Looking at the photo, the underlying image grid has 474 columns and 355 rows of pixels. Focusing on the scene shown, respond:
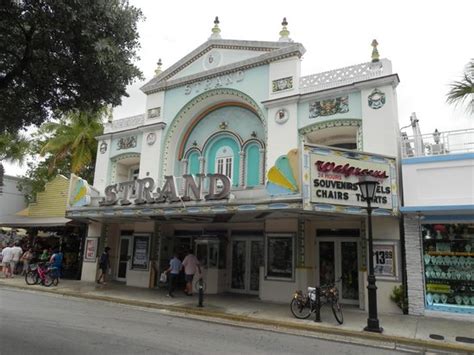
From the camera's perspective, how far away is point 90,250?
20.4 m

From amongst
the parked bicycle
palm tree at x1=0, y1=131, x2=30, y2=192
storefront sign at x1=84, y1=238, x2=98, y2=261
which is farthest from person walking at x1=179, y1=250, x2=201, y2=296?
palm tree at x1=0, y1=131, x2=30, y2=192

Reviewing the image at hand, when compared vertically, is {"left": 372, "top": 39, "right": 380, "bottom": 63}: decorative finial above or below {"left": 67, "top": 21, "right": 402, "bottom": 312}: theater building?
above

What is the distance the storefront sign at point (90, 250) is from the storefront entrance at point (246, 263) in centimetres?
782

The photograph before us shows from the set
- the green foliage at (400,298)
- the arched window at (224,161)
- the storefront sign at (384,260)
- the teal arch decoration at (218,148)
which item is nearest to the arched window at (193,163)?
the teal arch decoration at (218,148)

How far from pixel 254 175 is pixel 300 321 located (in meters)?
7.15

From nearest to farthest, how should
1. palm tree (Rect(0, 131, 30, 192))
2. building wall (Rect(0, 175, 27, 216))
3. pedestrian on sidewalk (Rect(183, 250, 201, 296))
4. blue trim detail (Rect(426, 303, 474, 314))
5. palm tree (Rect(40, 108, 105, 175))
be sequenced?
blue trim detail (Rect(426, 303, 474, 314)) < pedestrian on sidewalk (Rect(183, 250, 201, 296)) < palm tree (Rect(0, 131, 30, 192)) < palm tree (Rect(40, 108, 105, 175)) < building wall (Rect(0, 175, 27, 216))

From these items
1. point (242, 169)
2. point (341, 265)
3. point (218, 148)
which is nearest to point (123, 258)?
point (218, 148)

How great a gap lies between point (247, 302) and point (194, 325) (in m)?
4.03

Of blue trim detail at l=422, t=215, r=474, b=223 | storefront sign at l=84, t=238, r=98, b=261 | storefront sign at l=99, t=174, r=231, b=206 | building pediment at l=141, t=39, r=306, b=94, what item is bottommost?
storefront sign at l=84, t=238, r=98, b=261

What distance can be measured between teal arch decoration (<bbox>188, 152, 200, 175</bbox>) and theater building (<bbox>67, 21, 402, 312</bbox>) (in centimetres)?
9

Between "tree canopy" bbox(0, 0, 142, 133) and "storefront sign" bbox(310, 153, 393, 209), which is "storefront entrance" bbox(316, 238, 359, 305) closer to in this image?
"storefront sign" bbox(310, 153, 393, 209)

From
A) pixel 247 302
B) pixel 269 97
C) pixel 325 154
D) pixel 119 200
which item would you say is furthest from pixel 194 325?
pixel 269 97

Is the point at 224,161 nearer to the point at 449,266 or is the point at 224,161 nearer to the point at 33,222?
the point at 449,266

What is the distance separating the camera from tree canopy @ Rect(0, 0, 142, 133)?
7176 mm
